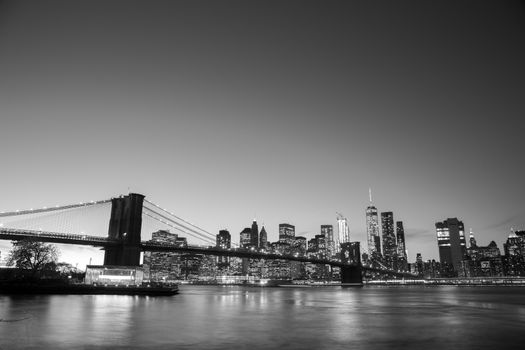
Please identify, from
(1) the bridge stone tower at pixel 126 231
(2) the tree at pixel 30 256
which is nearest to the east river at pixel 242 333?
(2) the tree at pixel 30 256

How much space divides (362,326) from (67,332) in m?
16.2

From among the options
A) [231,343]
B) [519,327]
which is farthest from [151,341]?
[519,327]

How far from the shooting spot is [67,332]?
20.0 m

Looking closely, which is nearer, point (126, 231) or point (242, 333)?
point (242, 333)

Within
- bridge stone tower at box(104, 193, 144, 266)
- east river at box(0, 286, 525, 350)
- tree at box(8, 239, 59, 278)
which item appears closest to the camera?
east river at box(0, 286, 525, 350)

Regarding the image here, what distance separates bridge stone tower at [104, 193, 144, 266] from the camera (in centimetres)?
7169

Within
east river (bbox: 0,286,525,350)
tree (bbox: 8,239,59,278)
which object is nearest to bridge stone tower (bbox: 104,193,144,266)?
tree (bbox: 8,239,59,278)

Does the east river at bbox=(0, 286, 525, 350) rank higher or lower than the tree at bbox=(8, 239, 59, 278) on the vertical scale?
lower

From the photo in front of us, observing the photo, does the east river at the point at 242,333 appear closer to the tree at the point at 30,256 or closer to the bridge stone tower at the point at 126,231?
the tree at the point at 30,256

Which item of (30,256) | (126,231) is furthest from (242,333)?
(126,231)

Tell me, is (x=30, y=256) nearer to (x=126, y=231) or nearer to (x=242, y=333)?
(x=126, y=231)

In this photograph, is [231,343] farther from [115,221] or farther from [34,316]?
[115,221]

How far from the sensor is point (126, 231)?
241 feet

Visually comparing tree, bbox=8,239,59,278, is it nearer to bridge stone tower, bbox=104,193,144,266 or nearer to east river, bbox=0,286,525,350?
bridge stone tower, bbox=104,193,144,266
